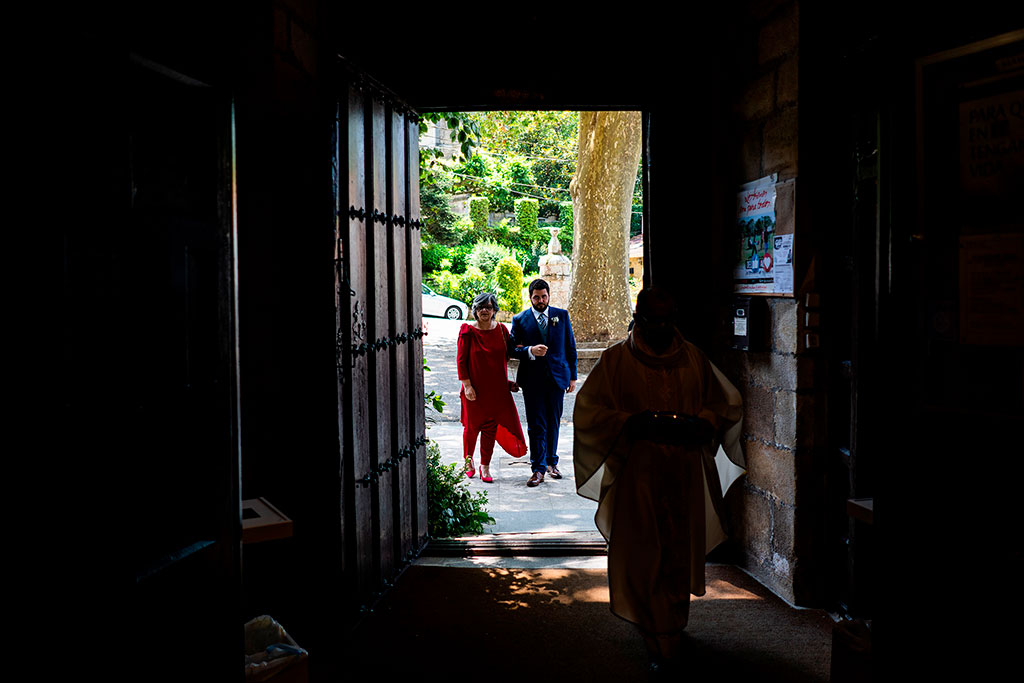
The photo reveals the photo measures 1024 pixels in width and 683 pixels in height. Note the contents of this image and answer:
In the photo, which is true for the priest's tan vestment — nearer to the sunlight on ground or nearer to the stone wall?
the stone wall

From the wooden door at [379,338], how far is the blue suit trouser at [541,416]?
6.26 ft

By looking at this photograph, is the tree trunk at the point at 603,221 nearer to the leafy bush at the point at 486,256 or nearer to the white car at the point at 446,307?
the white car at the point at 446,307

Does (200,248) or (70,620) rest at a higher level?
(200,248)

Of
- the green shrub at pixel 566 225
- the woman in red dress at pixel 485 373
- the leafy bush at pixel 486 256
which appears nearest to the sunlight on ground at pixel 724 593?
the woman in red dress at pixel 485 373

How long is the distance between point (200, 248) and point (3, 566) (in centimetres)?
81

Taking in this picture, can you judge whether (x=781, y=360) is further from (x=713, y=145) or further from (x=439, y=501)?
(x=439, y=501)

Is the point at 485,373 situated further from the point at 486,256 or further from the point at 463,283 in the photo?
the point at 486,256

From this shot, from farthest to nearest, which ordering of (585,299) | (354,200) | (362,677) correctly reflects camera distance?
(585,299)
(354,200)
(362,677)

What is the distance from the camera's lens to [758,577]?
4.65 meters

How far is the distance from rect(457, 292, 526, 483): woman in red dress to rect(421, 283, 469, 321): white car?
13.8 meters

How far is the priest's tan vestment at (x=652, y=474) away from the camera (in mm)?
3699

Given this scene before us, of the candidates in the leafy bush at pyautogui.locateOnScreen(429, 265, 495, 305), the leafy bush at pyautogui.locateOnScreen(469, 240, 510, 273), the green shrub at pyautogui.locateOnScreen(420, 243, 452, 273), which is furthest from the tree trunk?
the green shrub at pyautogui.locateOnScreen(420, 243, 452, 273)

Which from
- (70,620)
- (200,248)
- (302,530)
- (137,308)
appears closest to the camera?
(70,620)

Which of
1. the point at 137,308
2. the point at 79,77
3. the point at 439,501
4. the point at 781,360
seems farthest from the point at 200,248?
the point at 439,501
